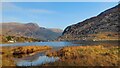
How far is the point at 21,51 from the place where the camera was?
57.8m

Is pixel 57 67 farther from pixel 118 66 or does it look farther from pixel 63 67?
pixel 118 66

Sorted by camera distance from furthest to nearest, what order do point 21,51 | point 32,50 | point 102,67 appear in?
point 32,50, point 21,51, point 102,67

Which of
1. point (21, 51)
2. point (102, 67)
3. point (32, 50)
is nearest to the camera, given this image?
point (102, 67)

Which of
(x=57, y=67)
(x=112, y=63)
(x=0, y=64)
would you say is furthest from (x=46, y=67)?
(x=112, y=63)

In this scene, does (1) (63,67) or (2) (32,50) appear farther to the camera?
(2) (32,50)

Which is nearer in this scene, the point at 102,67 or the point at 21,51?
the point at 102,67

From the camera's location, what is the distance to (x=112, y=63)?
22203 mm

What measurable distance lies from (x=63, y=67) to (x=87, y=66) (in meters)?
2.08

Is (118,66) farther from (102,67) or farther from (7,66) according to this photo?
(7,66)

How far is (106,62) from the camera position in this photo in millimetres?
22703

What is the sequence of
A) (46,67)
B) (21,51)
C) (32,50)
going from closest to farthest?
(46,67) → (21,51) → (32,50)

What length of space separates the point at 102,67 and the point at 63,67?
3.35m

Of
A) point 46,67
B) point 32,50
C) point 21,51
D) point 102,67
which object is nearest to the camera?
point 102,67

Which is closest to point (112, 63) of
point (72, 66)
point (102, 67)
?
point (102, 67)
